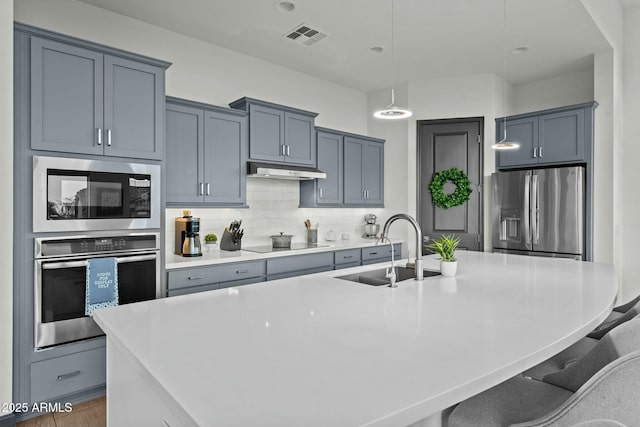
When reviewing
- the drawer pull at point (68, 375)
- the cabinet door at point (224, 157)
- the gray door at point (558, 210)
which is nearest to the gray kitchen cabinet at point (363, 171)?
the cabinet door at point (224, 157)

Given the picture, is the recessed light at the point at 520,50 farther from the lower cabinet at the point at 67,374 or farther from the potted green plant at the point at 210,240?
the lower cabinet at the point at 67,374

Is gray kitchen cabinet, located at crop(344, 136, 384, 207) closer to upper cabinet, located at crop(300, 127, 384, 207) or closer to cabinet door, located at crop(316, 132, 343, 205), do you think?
upper cabinet, located at crop(300, 127, 384, 207)

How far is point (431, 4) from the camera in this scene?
337 centimetres

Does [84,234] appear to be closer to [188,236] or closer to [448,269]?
[188,236]

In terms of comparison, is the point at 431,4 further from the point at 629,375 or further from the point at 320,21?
the point at 629,375

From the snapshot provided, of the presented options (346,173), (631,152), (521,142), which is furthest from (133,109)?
(631,152)

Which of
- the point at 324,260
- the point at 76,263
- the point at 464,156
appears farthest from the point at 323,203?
the point at 76,263

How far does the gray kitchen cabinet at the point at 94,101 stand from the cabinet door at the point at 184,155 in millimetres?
388

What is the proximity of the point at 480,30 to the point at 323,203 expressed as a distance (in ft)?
7.87

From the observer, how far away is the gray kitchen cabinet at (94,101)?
2.46 m

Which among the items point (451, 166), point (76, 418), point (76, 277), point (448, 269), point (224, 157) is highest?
point (451, 166)

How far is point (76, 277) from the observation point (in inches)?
102

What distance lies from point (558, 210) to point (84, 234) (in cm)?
445

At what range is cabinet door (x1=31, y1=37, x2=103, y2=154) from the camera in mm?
2434
